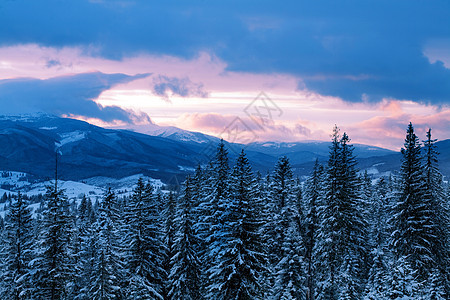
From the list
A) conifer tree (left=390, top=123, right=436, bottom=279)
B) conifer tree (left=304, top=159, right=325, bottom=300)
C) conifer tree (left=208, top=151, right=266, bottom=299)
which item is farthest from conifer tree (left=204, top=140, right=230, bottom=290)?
conifer tree (left=390, top=123, right=436, bottom=279)

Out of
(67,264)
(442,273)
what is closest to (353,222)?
(442,273)

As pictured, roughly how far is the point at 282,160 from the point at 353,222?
10524 mm

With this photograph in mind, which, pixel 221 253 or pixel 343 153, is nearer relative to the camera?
pixel 221 253

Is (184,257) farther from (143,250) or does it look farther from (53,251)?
(53,251)

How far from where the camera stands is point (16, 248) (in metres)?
38.8

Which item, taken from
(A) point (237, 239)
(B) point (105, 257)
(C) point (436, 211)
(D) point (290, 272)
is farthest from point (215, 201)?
(C) point (436, 211)

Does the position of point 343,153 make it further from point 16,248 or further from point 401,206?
point 16,248

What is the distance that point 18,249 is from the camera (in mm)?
38375

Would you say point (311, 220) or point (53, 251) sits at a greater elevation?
point (311, 220)

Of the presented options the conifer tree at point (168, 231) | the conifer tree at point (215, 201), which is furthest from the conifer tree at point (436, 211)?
the conifer tree at point (168, 231)

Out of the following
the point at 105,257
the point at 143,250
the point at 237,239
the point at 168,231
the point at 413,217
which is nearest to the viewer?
the point at 237,239

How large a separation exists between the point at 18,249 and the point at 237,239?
84.2ft

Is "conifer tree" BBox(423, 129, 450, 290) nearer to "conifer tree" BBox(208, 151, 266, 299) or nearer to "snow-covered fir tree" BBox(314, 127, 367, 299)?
"snow-covered fir tree" BBox(314, 127, 367, 299)

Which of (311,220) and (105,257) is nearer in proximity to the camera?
(105,257)
